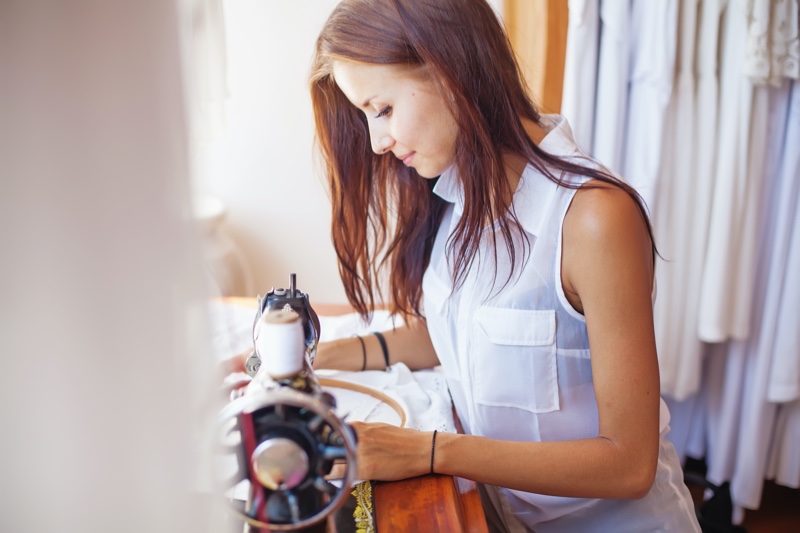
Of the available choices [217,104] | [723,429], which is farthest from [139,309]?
[723,429]

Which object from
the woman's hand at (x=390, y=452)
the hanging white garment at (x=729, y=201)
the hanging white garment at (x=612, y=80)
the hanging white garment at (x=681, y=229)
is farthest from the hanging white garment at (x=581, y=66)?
the woman's hand at (x=390, y=452)

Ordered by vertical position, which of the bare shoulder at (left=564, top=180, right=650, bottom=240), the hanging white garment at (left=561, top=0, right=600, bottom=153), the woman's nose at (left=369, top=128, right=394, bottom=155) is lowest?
the bare shoulder at (left=564, top=180, right=650, bottom=240)

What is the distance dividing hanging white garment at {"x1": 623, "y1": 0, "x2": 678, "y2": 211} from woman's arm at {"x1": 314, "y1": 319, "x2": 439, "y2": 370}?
69 cm

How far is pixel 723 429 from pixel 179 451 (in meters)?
1.74

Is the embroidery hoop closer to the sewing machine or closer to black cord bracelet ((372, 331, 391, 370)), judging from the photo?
black cord bracelet ((372, 331, 391, 370))

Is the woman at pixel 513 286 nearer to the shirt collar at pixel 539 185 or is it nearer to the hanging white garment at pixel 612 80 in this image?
the shirt collar at pixel 539 185

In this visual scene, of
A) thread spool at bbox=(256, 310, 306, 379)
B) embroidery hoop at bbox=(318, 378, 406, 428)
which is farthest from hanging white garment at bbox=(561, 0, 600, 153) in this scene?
thread spool at bbox=(256, 310, 306, 379)

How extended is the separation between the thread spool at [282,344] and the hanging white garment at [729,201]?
1364 mm

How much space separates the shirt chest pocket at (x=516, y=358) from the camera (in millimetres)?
901

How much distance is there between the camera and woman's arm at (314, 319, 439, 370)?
107 centimetres

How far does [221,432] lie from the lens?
1.57 ft

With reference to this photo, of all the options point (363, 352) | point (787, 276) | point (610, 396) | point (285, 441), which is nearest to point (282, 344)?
point (285, 441)

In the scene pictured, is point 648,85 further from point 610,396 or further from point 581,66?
point 610,396

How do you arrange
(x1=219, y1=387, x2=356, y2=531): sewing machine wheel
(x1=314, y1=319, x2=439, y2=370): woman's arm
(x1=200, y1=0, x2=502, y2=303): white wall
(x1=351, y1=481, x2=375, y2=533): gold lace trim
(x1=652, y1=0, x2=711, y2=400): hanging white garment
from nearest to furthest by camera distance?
(x1=219, y1=387, x2=356, y2=531): sewing machine wheel
(x1=351, y1=481, x2=375, y2=533): gold lace trim
(x1=314, y1=319, x2=439, y2=370): woman's arm
(x1=652, y1=0, x2=711, y2=400): hanging white garment
(x1=200, y1=0, x2=502, y2=303): white wall
